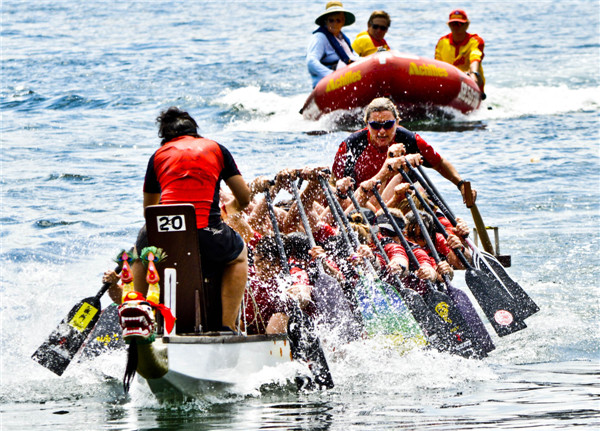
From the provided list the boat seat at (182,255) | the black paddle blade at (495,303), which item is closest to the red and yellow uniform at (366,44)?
the black paddle blade at (495,303)

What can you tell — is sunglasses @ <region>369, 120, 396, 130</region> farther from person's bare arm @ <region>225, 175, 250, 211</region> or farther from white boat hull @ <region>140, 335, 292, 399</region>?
white boat hull @ <region>140, 335, 292, 399</region>

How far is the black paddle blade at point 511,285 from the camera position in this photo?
6879 mm

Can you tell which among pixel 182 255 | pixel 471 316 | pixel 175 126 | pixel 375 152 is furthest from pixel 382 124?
pixel 182 255

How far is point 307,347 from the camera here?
5852 millimetres

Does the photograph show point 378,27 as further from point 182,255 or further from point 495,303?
point 182,255

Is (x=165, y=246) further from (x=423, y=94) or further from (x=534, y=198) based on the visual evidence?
(x=423, y=94)

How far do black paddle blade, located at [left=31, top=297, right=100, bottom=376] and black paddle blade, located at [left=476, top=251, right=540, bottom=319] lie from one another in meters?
2.70

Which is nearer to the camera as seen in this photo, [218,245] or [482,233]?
[218,245]

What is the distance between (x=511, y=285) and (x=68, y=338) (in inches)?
119

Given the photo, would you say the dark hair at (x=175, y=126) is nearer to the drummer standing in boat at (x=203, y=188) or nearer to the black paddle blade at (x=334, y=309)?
the drummer standing in boat at (x=203, y=188)

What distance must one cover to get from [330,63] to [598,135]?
13.8ft

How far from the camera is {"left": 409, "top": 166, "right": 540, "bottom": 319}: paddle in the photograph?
689 cm

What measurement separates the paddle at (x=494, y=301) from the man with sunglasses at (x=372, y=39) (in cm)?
807

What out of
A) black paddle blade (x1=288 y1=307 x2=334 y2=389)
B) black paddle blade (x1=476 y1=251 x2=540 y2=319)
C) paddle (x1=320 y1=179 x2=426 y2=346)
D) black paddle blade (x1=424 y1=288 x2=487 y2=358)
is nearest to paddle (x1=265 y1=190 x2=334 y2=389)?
black paddle blade (x1=288 y1=307 x2=334 y2=389)
